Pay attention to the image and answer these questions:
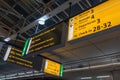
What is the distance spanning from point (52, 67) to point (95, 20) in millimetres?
3233

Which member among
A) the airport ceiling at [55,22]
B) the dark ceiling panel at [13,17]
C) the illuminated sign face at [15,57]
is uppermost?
the dark ceiling panel at [13,17]

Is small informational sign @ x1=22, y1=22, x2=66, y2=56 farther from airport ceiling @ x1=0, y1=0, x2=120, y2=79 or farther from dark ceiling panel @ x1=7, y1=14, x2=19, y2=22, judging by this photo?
dark ceiling panel @ x1=7, y1=14, x2=19, y2=22

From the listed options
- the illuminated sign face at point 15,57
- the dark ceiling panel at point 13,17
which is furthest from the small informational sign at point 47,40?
the dark ceiling panel at point 13,17

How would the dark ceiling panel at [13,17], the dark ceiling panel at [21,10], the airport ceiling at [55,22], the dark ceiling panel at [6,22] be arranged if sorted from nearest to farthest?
1. the airport ceiling at [55,22]
2. the dark ceiling panel at [21,10]
3. the dark ceiling panel at [13,17]
4. the dark ceiling panel at [6,22]

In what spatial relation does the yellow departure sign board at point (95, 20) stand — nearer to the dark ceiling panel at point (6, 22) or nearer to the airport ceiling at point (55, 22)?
the airport ceiling at point (55, 22)

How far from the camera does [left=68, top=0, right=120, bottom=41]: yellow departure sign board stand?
2.31 meters

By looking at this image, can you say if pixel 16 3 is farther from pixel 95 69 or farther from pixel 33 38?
pixel 95 69

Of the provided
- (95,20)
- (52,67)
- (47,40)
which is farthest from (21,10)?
(95,20)

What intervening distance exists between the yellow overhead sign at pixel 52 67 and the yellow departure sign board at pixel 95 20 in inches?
103

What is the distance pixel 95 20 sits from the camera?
99.7 inches

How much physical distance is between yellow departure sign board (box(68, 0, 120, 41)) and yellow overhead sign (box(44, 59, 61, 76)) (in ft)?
8.62

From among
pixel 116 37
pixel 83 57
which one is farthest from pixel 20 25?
pixel 116 37

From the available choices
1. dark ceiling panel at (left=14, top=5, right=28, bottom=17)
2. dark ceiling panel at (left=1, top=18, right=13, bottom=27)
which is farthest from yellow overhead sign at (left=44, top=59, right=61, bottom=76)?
dark ceiling panel at (left=1, top=18, right=13, bottom=27)

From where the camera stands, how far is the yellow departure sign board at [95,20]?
7.59ft
